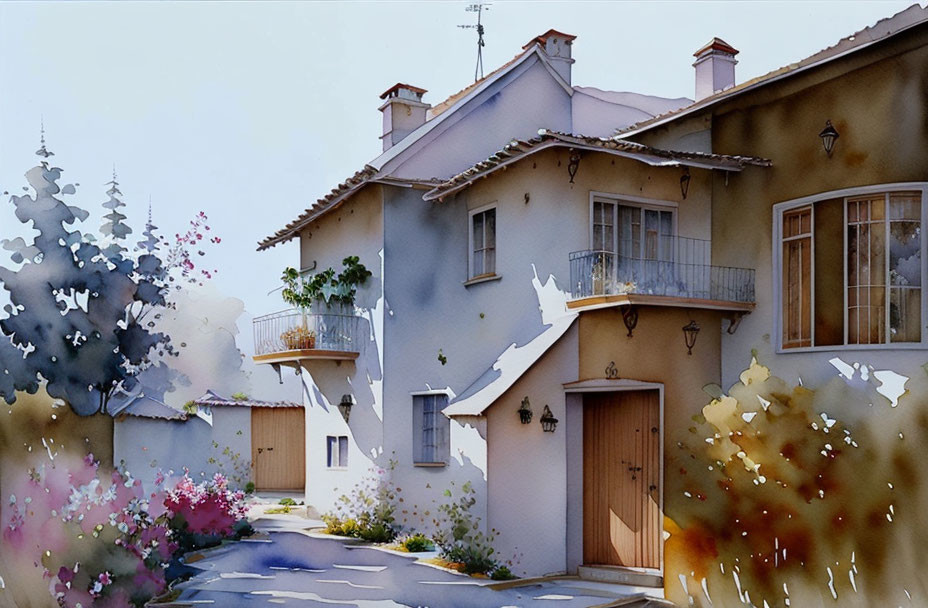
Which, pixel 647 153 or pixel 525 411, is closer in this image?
pixel 647 153

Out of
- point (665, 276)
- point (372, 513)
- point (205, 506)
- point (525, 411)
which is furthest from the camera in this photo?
point (372, 513)

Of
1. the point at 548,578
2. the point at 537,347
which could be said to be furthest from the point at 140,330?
the point at 548,578

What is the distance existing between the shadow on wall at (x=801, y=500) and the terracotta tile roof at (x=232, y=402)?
21.9 feet

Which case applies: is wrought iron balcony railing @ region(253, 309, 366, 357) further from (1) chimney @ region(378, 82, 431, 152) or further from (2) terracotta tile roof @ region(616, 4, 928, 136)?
(2) terracotta tile roof @ region(616, 4, 928, 136)

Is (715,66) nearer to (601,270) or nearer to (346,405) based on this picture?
(601,270)

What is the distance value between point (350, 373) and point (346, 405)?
19.9 inches

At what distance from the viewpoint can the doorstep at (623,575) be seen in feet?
35.9

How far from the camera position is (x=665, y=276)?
11.5 meters

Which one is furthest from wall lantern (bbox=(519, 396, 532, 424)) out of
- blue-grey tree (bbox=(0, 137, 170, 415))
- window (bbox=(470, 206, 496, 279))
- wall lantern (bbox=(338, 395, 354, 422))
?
wall lantern (bbox=(338, 395, 354, 422))

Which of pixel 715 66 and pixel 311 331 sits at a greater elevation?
pixel 715 66

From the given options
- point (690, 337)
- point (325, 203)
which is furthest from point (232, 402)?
point (690, 337)

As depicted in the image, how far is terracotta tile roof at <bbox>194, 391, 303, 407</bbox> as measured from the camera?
43.6 ft

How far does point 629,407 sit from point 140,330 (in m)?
5.53

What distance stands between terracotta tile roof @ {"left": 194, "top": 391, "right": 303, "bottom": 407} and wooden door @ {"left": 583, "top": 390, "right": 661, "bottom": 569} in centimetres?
502
